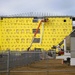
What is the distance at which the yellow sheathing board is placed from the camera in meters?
105

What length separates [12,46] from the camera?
106m

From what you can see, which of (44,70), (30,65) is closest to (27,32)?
(30,65)

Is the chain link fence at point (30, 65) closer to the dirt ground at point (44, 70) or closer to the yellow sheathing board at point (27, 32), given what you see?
the dirt ground at point (44, 70)

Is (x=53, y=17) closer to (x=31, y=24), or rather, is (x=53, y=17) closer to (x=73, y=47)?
(x=31, y=24)

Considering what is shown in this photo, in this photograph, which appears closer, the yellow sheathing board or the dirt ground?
the dirt ground

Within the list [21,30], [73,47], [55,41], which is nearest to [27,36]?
[21,30]

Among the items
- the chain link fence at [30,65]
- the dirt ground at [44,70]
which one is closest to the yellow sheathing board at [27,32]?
the chain link fence at [30,65]

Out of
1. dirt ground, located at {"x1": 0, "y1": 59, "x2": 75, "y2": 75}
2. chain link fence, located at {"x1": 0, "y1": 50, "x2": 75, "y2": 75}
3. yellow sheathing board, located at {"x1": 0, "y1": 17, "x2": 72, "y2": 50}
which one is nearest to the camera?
dirt ground, located at {"x1": 0, "y1": 59, "x2": 75, "y2": 75}

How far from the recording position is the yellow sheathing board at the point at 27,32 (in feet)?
344

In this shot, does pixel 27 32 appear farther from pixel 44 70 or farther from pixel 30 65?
pixel 44 70

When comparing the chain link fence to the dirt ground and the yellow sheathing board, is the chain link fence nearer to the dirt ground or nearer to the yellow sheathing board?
the dirt ground

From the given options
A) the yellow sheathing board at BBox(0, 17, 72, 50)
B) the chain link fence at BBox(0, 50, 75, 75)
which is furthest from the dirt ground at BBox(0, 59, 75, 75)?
the yellow sheathing board at BBox(0, 17, 72, 50)

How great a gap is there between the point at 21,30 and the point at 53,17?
518 inches

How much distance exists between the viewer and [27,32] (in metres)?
107
